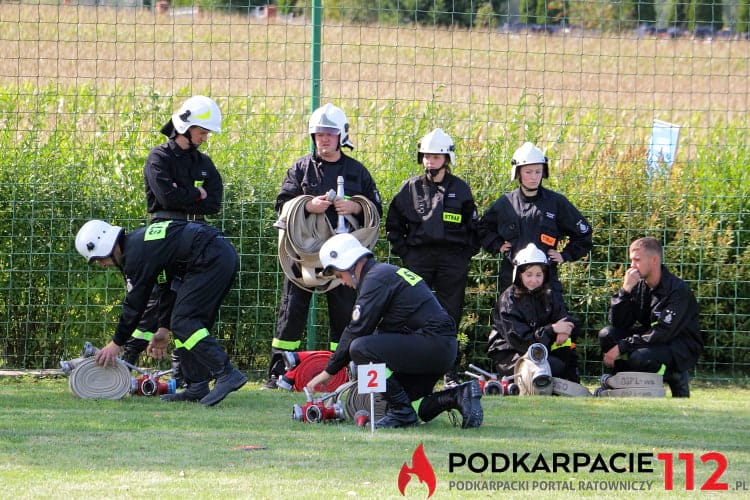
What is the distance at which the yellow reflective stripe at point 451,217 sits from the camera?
10367 millimetres

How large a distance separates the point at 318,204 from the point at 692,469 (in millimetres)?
4214

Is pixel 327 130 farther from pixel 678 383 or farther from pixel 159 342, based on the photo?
pixel 678 383

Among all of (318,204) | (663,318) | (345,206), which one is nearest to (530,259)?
(663,318)

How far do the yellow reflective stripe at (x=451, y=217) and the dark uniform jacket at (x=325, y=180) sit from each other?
552 mm

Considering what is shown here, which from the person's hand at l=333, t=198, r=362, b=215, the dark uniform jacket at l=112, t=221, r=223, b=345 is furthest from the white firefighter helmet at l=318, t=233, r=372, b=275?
the person's hand at l=333, t=198, r=362, b=215

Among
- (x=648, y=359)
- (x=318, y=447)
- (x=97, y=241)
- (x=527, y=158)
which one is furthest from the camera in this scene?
(x=527, y=158)

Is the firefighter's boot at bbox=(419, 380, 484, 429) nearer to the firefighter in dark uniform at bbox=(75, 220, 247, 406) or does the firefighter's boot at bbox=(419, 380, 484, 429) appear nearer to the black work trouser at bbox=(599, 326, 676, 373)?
the firefighter in dark uniform at bbox=(75, 220, 247, 406)

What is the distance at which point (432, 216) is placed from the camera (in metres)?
10.3

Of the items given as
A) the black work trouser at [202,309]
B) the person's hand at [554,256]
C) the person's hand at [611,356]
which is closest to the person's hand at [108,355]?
the black work trouser at [202,309]

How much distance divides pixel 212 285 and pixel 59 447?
80.9 inches

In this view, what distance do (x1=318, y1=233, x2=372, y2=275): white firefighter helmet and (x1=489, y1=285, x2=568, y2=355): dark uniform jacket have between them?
2645 millimetres

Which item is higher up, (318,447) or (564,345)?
(564,345)

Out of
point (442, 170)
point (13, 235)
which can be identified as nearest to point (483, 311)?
point (442, 170)

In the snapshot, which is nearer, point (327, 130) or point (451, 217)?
point (327, 130)
